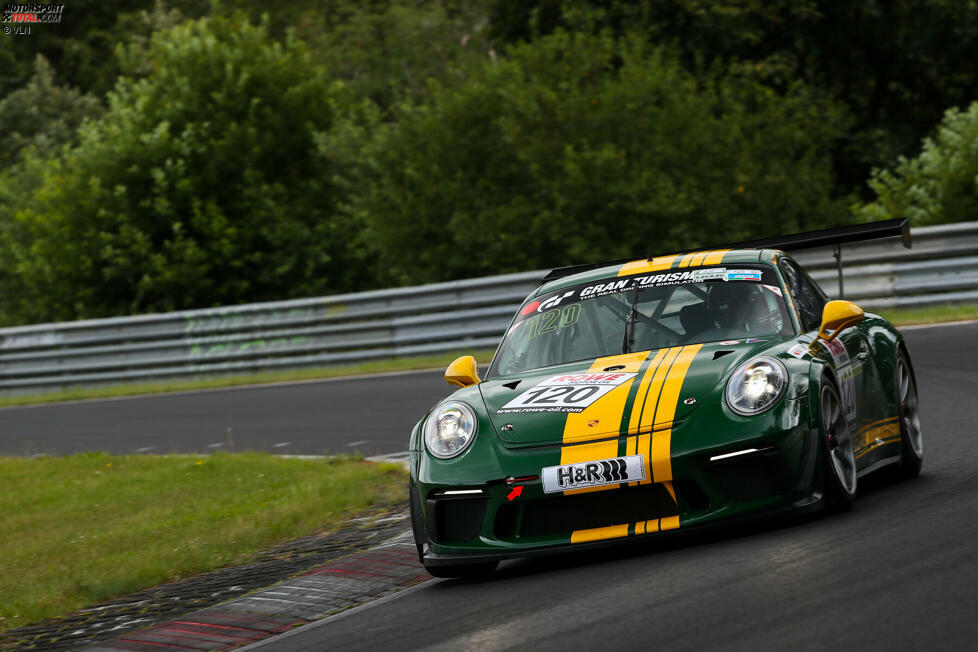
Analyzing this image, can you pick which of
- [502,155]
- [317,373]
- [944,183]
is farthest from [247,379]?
[944,183]

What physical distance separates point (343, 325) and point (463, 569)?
13600mm

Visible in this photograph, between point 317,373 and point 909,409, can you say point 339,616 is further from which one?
point 317,373

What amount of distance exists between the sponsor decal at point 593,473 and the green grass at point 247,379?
1166cm

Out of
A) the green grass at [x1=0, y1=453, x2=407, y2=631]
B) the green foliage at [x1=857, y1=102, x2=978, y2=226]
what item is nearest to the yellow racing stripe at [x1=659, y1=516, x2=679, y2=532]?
the green grass at [x1=0, y1=453, x2=407, y2=631]

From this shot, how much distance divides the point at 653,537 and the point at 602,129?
17.1m

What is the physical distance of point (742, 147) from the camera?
2281cm

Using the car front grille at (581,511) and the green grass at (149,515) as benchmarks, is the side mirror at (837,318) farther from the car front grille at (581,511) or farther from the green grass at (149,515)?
the green grass at (149,515)

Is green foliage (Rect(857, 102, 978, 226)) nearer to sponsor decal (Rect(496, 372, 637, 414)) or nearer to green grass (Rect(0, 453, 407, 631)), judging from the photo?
green grass (Rect(0, 453, 407, 631))

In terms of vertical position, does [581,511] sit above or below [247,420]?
above

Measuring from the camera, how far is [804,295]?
302 inches

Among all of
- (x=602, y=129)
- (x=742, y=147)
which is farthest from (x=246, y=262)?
(x=742, y=147)

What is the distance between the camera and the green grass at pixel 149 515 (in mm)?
7570

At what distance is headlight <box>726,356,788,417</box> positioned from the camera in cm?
614

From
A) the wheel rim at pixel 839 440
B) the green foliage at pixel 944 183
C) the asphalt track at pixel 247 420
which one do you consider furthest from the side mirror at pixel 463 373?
the green foliage at pixel 944 183
